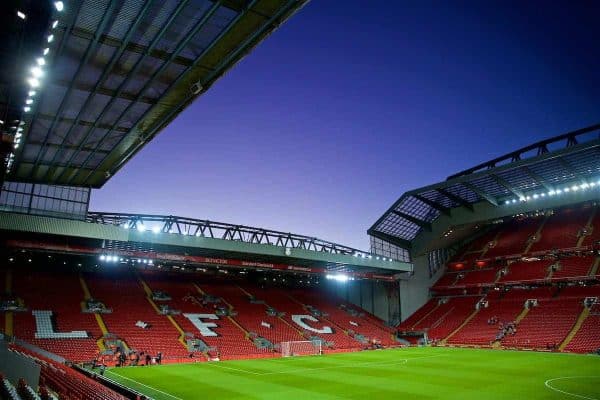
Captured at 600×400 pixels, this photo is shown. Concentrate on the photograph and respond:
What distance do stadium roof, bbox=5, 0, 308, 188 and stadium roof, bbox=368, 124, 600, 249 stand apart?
3965 cm

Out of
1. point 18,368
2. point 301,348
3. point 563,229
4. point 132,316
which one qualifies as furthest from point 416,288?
point 18,368

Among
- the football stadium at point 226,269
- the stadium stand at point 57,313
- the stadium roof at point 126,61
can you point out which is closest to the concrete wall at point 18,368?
the football stadium at point 226,269

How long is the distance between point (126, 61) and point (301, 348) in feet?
113

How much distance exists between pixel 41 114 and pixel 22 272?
1164 inches

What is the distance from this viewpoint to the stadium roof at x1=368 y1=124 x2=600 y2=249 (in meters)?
44.7

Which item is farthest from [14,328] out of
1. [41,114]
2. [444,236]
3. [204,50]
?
[444,236]

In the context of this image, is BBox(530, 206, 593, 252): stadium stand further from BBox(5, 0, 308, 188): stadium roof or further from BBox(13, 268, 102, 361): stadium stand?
BBox(13, 268, 102, 361): stadium stand

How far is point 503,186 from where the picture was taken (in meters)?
51.8

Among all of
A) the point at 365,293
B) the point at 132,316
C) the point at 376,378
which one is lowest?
the point at 376,378

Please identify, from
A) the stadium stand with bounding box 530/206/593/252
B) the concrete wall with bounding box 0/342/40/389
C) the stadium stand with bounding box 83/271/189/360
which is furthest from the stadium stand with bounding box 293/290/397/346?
the concrete wall with bounding box 0/342/40/389

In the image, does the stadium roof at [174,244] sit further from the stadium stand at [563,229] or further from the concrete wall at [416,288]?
the stadium stand at [563,229]

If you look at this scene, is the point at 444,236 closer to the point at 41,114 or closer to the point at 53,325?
the point at 53,325

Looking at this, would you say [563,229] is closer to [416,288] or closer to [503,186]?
[503,186]

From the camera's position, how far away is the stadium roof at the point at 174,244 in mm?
32531
